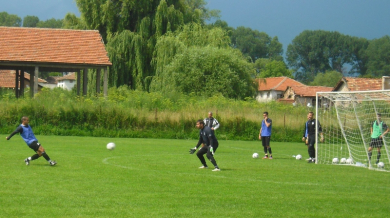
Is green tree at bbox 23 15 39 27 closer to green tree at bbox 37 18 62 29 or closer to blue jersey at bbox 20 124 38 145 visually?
green tree at bbox 37 18 62 29

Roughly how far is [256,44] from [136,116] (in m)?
117

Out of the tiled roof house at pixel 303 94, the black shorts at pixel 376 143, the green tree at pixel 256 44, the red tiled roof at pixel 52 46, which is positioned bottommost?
the black shorts at pixel 376 143

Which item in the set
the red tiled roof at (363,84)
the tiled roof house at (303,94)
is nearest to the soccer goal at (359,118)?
the red tiled roof at (363,84)

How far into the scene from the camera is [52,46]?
4031cm

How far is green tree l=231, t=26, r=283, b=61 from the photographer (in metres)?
148

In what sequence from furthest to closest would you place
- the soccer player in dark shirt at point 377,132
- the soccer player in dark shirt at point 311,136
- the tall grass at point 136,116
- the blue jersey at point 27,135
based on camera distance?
1. the tall grass at point 136,116
2. the soccer player in dark shirt at point 311,136
3. the soccer player in dark shirt at point 377,132
4. the blue jersey at point 27,135

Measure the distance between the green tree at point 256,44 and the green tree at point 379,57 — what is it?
28.3 meters

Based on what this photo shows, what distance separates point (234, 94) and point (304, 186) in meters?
29.4

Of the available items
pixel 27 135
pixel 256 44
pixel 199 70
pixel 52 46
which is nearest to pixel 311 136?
pixel 27 135

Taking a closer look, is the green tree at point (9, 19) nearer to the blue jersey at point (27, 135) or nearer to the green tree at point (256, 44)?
the green tree at point (256, 44)

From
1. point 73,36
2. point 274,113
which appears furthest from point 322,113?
point 73,36

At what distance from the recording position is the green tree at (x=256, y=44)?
14775 centimetres

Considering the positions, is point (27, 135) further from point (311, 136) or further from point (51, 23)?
point (51, 23)

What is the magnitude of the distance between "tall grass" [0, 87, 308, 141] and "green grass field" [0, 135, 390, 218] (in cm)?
1517
